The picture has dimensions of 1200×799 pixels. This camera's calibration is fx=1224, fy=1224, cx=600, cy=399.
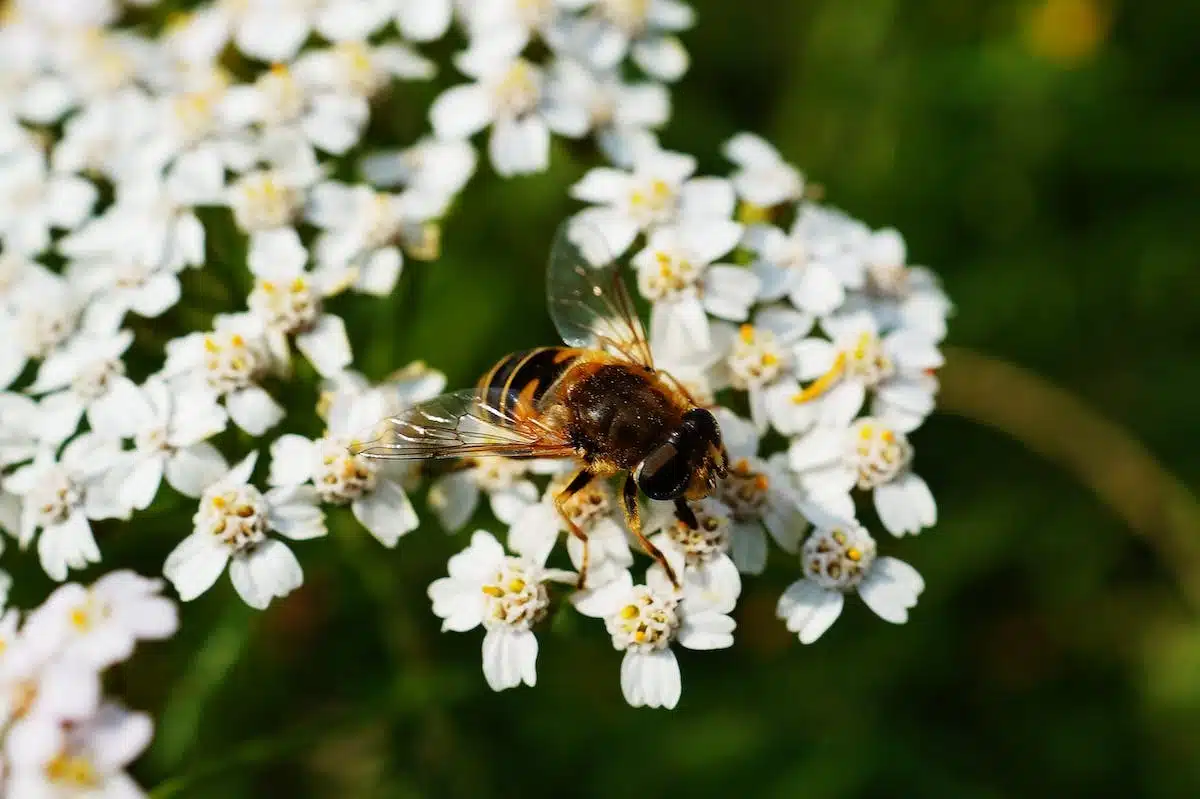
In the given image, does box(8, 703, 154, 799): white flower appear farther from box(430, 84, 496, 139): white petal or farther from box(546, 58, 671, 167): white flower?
Result: box(546, 58, 671, 167): white flower

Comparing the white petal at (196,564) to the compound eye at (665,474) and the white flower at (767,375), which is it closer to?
the compound eye at (665,474)

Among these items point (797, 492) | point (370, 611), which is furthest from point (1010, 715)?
point (370, 611)

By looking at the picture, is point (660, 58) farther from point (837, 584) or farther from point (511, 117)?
point (837, 584)

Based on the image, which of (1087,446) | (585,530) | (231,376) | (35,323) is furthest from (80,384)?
(1087,446)

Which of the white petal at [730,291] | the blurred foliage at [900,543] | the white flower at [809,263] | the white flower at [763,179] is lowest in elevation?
the blurred foliage at [900,543]

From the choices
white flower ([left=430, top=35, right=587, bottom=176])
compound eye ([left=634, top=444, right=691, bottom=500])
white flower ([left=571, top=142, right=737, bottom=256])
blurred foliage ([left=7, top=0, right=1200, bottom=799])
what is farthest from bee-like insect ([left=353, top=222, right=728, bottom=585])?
white flower ([left=430, top=35, right=587, bottom=176])

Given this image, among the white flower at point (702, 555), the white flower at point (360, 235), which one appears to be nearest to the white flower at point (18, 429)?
the white flower at point (360, 235)
